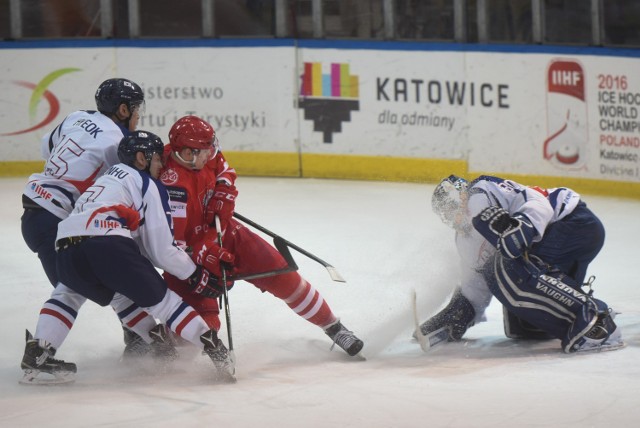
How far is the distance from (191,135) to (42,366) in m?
1.08

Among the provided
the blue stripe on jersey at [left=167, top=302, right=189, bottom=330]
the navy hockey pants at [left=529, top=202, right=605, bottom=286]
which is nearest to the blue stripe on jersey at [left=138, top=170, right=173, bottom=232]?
the blue stripe on jersey at [left=167, top=302, right=189, bottom=330]

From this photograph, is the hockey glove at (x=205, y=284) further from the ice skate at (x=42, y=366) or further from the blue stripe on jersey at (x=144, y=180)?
the ice skate at (x=42, y=366)

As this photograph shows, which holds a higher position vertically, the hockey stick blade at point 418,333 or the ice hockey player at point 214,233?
the ice hockey player at point 214,233

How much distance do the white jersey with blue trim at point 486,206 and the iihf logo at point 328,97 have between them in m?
4.70

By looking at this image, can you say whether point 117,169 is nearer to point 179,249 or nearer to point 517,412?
point 179,249

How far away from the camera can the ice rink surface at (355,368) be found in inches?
159

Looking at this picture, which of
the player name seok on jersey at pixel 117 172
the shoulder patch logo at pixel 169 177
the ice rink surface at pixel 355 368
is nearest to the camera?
the ice rink surface at pixel 355 368

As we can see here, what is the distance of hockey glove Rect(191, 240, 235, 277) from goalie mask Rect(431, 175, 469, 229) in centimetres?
88

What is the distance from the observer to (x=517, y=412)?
397 centimetres

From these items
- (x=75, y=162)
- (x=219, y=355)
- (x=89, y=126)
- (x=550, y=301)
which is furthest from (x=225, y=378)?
(x=550, y=301)

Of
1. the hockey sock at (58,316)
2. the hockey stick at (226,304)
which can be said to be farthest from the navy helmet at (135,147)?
the hockey sock at (58,316)

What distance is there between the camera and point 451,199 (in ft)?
16.2

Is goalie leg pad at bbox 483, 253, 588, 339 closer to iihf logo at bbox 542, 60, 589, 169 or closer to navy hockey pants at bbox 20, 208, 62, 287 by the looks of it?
navy hockey pants at bbox 20, 208, 62, 287

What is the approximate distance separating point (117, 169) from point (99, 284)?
1.48 ft
